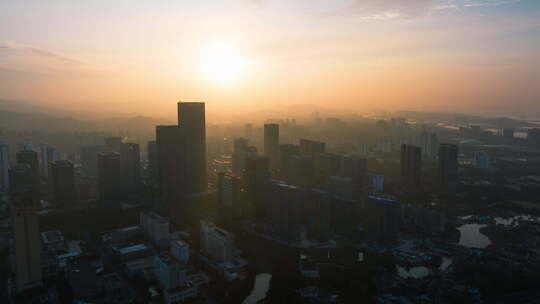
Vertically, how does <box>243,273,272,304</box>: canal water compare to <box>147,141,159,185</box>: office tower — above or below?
below

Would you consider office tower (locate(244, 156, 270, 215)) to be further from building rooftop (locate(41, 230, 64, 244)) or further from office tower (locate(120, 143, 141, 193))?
building rooftop (locate(41, 230, 64, 244))

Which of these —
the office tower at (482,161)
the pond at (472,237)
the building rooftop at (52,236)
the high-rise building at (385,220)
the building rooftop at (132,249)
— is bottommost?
the pond at (472,237)

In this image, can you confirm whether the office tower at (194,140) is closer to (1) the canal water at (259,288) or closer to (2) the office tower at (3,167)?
(1) the canal water at (259,288)

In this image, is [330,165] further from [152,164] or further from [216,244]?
[152,164]

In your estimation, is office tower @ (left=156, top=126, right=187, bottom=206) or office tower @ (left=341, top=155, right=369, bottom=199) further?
office tower @ (left=341, top=155, right=369, bottom=199)

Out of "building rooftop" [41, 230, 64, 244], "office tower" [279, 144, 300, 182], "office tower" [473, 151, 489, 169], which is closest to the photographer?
"building rooftop" [41, 230, 64, 244]

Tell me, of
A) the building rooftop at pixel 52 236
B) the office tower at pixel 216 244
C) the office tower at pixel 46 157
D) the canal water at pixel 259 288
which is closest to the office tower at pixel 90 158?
the office tower at pixel 46 157

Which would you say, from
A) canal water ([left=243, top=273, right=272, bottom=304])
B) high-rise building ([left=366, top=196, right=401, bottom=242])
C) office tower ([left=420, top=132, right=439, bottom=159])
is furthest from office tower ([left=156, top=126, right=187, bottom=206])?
office tower ([left=420, top=132, right=439, bottom=159])
